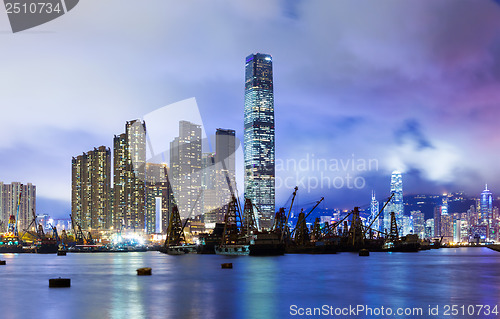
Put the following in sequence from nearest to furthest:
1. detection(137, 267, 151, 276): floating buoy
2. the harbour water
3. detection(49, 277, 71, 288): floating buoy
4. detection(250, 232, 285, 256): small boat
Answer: the harbour water, detection(49, 277, 71, 288): floating buoy, detection(137, 267, 151, 276): floating buoy, detection(250, 232, 285, 256): small boat

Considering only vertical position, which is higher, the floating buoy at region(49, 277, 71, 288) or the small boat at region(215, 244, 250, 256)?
the floating buoy at region(49, 277, 71, 288)

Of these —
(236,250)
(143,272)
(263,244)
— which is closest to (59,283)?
(143,272)

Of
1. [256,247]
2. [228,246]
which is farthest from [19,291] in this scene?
[228,246]

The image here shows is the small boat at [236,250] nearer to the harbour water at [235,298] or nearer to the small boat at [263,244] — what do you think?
the small boat at [263,244]

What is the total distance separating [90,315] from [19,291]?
22922 millimetres

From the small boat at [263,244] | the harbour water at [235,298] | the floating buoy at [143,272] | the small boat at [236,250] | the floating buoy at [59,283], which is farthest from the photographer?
the small boat at [236,250]

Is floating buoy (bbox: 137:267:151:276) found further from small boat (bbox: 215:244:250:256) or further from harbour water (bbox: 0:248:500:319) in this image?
small boat (bbox: 215:244:250:256)

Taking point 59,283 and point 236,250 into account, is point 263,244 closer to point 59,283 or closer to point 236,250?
point 236,250

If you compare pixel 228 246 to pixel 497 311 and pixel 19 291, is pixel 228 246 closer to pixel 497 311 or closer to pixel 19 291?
pixel 19 291

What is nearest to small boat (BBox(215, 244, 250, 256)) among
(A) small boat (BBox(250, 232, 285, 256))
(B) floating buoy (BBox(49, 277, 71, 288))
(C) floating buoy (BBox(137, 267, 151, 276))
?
(A) small boat (BBox(250, 232, 285, 256))

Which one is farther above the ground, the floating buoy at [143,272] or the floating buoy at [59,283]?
the floating buoy at [59,283]

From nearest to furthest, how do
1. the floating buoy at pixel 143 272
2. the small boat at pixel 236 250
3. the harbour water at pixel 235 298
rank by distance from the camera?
the harbour water at pixel 235 298 < the floating buoy at pixel 143 272 < the small boat at pixel 236 250

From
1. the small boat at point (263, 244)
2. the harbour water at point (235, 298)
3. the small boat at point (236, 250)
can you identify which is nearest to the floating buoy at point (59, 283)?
the harbour water at point (235, 298)

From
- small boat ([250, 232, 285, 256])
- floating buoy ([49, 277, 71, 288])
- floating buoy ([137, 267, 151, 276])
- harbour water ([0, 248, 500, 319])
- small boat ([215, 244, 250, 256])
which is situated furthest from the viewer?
small boat ([215, 244, 250, 256])
